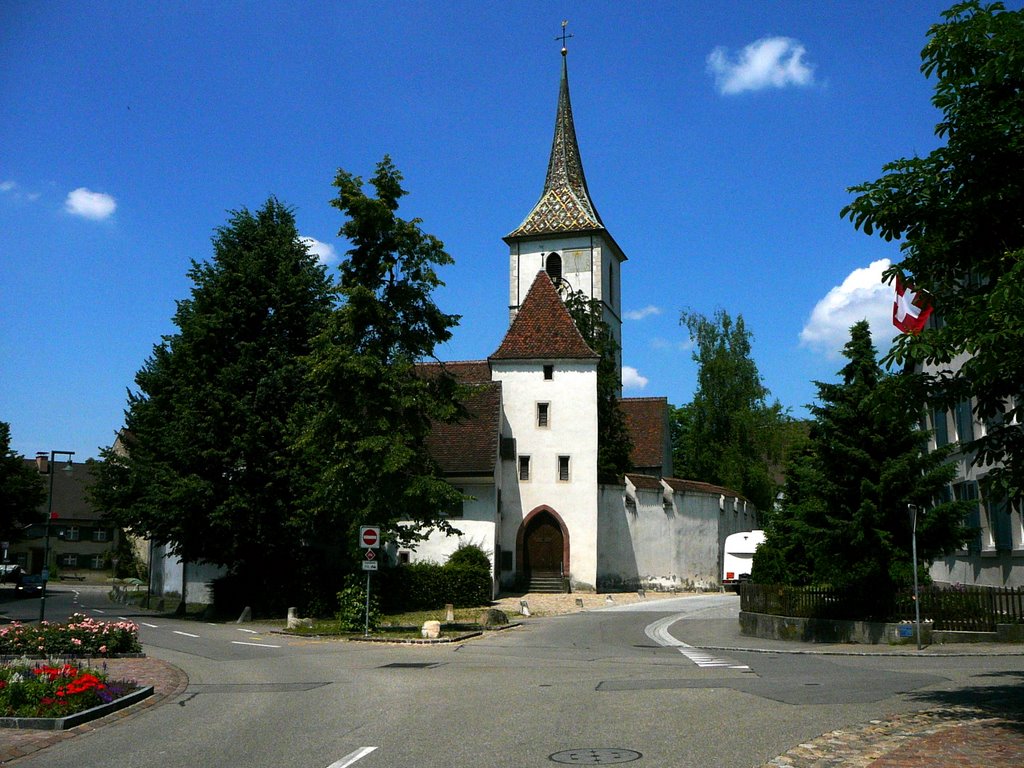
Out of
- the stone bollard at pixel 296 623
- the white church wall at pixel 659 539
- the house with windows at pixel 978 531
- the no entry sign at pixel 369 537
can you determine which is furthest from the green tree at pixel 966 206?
the white church wall at pixel 659 539

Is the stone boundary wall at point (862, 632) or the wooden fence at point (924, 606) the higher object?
the wooden fence at point (924, 606)

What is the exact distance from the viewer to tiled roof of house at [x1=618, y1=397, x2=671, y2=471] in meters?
58.7

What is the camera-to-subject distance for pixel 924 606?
2059 centimetres

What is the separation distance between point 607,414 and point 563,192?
2400 centimetres

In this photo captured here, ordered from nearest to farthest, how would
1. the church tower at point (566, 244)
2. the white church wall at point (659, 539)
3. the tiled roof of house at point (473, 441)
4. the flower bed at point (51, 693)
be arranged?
the flower bed at point (51, 693) → the tiled roof of house at point (473, 441) → the white church wall at point (659, 539) → the church tower at point (566, 244)

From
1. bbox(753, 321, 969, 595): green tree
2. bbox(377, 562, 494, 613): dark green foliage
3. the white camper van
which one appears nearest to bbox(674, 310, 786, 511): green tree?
the white camper van

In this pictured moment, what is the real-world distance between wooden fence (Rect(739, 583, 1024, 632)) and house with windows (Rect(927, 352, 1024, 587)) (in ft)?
5.83

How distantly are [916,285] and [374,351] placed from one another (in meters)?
19.0

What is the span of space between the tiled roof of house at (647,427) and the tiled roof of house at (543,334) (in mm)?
13474

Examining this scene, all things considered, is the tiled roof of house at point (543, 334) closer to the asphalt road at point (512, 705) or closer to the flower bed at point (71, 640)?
Result: the asphalt road at point (512, 705)

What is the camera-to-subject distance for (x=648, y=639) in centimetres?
2375

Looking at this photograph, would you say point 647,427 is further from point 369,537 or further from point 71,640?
point 71,640

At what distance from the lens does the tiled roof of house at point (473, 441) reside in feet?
137

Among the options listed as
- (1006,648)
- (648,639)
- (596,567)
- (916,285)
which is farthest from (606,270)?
(916,285)
